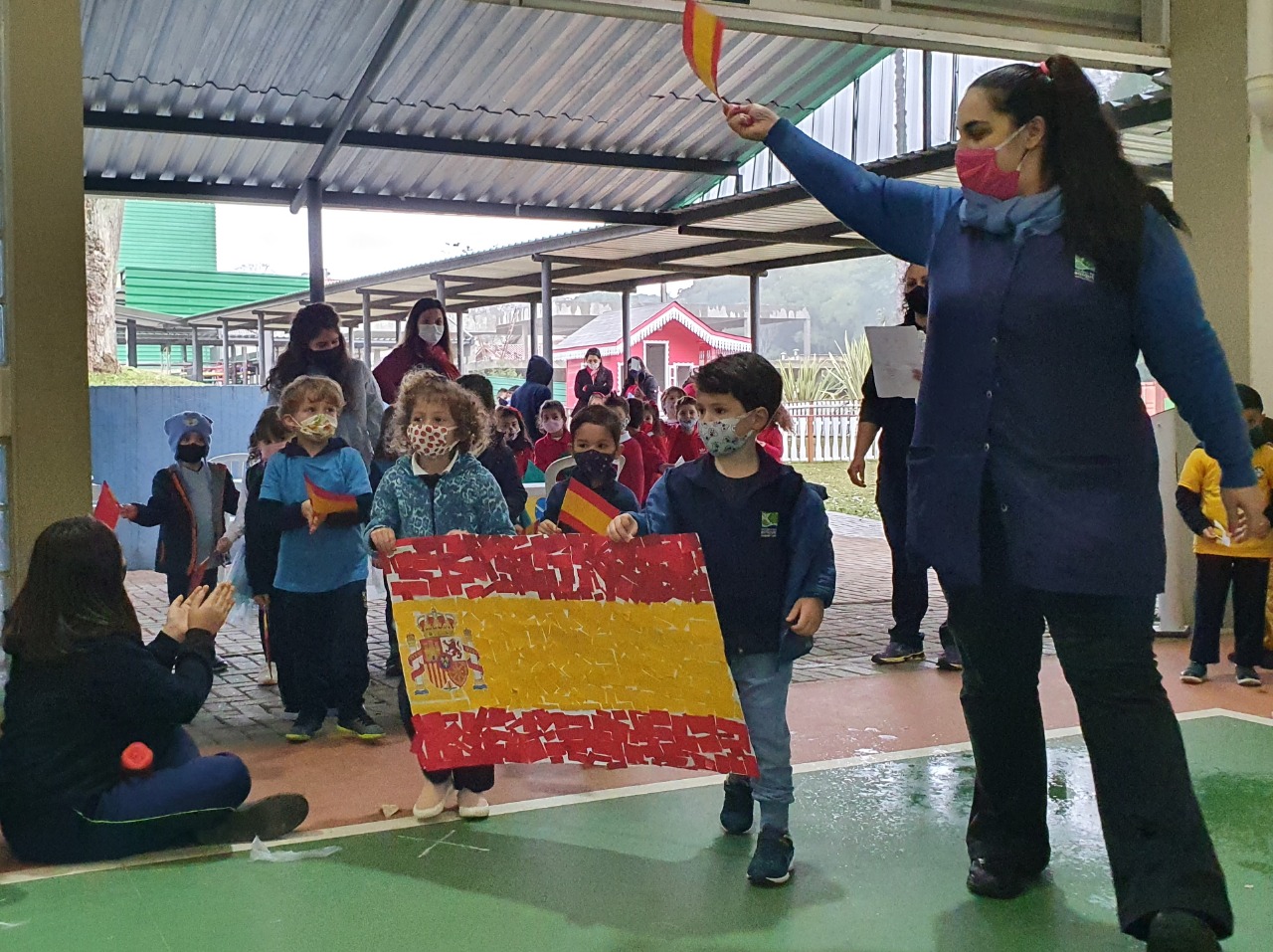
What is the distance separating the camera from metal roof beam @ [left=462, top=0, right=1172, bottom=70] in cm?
657

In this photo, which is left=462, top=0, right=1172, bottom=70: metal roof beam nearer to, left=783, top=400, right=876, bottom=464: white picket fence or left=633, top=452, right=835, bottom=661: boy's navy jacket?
left=633, top=452, right=835, bottom=661: boy's navy jacket

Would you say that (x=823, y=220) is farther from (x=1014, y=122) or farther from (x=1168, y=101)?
(x=1014, y=122)

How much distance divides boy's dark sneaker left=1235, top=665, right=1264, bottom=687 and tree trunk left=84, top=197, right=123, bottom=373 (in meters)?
16.2

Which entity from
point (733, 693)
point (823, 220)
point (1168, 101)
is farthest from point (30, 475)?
point (823, 220)

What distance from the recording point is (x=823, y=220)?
1299 centimetres

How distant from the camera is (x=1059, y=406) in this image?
10.6ft

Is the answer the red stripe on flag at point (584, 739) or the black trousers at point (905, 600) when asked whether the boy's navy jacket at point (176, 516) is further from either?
the black trousers at point (905, 600)

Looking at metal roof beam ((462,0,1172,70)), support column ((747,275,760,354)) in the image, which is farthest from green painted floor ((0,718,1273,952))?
support column ((747,275,760,354))

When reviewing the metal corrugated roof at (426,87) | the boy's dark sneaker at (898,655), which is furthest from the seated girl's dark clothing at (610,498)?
the metal corrugated roof at (426,87)

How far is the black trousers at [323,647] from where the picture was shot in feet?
18.5

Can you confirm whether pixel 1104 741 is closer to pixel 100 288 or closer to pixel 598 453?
pixel 598 453

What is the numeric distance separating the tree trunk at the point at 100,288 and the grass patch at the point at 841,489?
35.0 feet

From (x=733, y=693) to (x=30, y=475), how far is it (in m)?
2.83

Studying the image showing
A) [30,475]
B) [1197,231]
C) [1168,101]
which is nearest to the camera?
[30,475]
